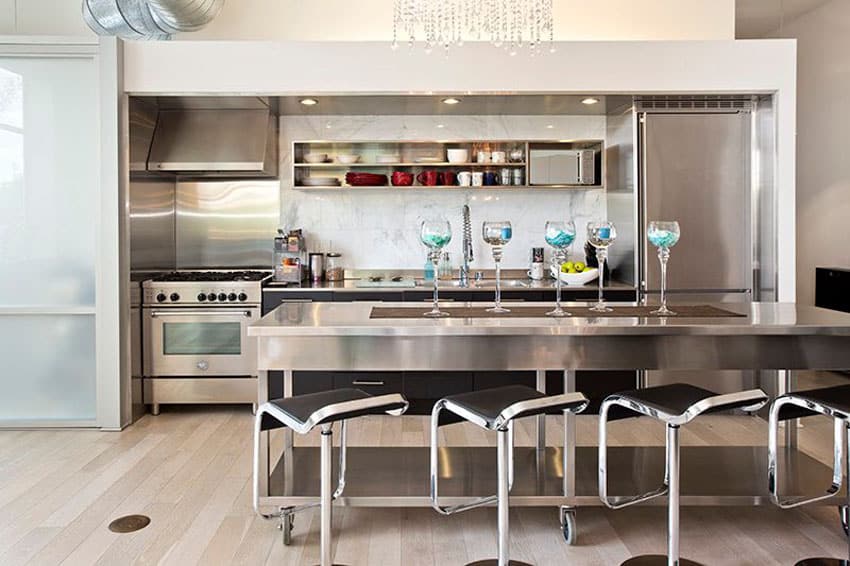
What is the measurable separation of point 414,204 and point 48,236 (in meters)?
2.58

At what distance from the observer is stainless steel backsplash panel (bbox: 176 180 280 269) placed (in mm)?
5965

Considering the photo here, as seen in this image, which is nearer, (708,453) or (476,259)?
(708,453)

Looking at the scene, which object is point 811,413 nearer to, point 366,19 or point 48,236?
point 366,19

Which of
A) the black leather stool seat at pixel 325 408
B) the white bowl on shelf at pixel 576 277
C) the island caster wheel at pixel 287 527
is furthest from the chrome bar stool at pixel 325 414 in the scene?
the white bowl on shelf at pixel 576 277

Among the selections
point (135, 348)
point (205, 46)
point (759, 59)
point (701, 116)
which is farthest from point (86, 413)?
point (759, 59)

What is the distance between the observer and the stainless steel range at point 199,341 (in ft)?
16.9

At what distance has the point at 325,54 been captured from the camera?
16.0 feet

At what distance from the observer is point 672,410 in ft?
8.04

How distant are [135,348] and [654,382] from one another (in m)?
3.45

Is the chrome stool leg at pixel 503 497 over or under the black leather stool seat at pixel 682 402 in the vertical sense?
under

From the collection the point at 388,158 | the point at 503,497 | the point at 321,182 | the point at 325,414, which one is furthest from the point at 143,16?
the point at 503,497

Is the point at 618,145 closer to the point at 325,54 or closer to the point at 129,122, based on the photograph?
the point at 325,54

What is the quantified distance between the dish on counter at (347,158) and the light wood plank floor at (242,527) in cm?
244

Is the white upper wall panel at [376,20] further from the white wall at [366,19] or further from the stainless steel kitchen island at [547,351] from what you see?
the stainless steel kitchen island at [547,351]
